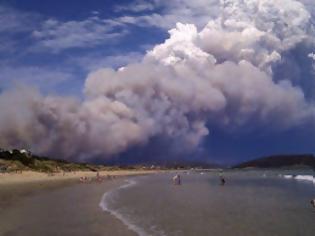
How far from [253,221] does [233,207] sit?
30.6 feet

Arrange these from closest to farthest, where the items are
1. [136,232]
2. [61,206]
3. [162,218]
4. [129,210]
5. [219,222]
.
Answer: [136,232], [219,222], [162,218], [129,210], [61,206]

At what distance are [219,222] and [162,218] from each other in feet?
12.8

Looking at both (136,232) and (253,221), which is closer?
(136,232)

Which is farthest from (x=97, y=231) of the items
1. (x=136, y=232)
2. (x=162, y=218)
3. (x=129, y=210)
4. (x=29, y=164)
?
(x=29, y=164)

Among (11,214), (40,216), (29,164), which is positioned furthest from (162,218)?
(29,164)

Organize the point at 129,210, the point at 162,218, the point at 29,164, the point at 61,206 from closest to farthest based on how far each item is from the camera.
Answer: the point at 162,218, the point at 129,210, the point at 61,206, the point at 29,164

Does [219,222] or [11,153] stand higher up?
[11,153]

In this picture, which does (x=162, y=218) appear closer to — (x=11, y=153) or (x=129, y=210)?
(x=129, y=210)

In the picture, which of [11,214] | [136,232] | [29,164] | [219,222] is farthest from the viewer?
[29,164]

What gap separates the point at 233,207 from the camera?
126 feet

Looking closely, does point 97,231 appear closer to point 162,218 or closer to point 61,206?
point 162,218

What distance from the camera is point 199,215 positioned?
107ft

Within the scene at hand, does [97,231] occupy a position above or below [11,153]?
below

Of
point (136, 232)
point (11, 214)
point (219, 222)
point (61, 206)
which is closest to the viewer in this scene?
point (136, 232)
